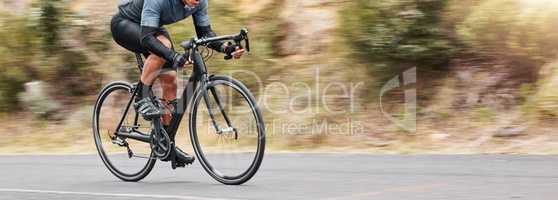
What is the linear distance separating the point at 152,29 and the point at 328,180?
186cm

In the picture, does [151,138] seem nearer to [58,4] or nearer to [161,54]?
[161,54]

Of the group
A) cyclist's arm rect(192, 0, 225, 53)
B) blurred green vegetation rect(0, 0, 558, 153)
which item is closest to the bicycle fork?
cyclist's arm rect(192, 0, 225, 53)

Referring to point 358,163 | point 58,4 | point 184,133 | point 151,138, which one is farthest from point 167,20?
point 58,4

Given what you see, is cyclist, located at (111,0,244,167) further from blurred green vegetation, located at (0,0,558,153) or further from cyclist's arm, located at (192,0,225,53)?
blurred green vegetation, located at (0,0,558,153)

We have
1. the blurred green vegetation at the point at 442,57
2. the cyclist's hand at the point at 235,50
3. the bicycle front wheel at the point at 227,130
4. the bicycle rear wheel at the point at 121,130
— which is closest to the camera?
the bicycle front wheel at the point at 227,130

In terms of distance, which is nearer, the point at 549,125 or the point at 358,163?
the point at 358,163

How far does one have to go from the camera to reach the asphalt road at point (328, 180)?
21.9ft

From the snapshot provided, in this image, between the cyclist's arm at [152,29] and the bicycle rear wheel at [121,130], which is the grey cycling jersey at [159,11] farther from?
the bicycle rear wheel at [121,130]

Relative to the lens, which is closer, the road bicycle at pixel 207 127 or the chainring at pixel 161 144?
the road bicycle at pixel 207 127

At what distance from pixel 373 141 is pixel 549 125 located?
2.00 metres

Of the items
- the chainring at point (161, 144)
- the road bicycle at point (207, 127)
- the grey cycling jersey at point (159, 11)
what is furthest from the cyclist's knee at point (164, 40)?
the chainring at point (161, 144)

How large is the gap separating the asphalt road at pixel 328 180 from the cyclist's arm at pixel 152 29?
1065 mm

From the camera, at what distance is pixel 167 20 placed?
7336 mm

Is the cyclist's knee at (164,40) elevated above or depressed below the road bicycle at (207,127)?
above
